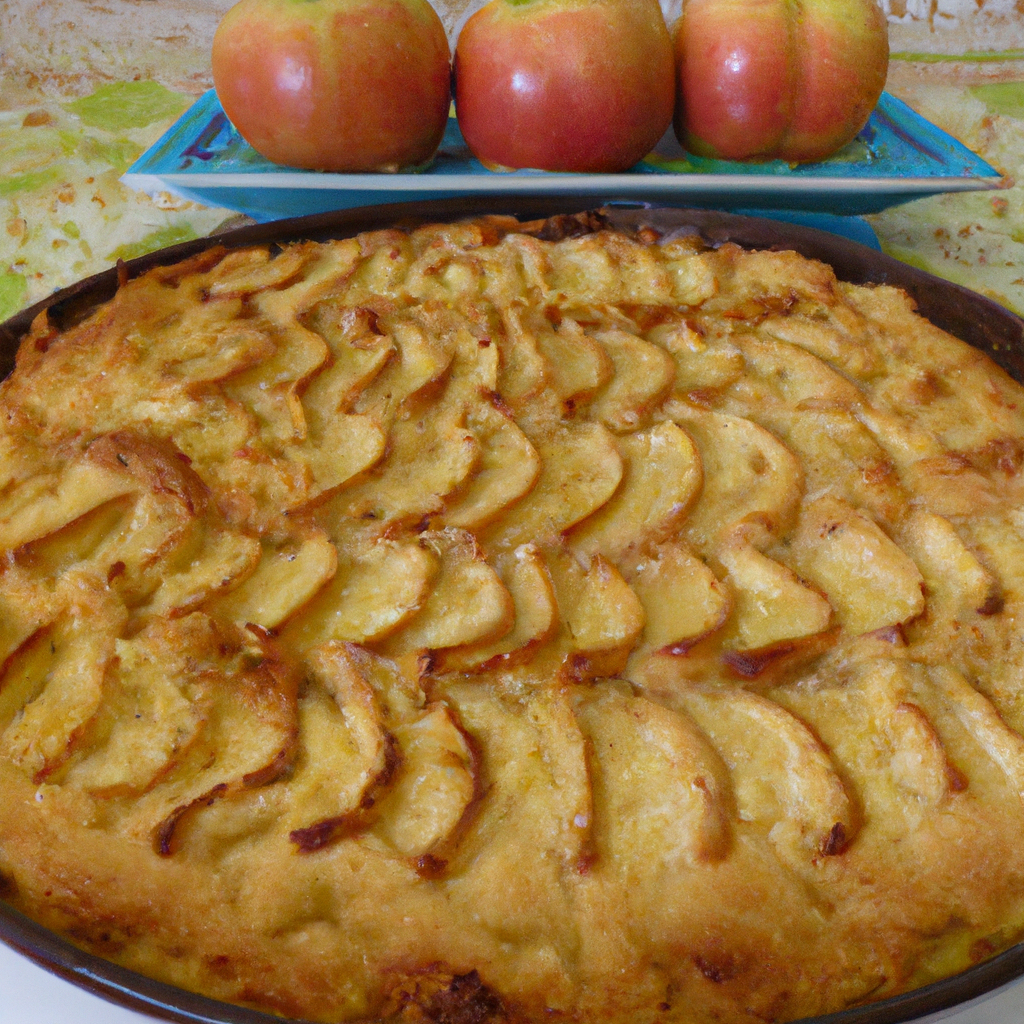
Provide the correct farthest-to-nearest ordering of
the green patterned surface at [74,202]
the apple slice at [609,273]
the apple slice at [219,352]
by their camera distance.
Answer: the green patterned surface at [74,202], the apple slice at [609,273], the apple slice at [219,352]

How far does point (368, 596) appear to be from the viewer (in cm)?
119

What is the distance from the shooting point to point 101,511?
1212mm

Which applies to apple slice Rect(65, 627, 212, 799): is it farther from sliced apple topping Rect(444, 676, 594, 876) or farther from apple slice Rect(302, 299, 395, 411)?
apple slice Rect(302, 299, 395, 411)

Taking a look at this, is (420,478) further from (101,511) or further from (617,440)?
(101,511)

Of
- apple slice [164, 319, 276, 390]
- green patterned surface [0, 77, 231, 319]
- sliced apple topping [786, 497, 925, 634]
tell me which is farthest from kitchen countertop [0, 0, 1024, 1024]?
sliced apple topping [786, 497, 925, 634]

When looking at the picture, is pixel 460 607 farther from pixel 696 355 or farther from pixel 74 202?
pixel 74 202

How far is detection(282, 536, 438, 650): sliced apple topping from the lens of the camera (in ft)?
3.79

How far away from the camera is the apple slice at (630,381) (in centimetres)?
141

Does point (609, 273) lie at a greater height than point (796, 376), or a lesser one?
greater

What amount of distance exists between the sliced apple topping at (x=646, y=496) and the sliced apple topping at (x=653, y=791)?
24 centimetres

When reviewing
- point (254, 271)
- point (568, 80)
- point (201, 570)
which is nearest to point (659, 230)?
point (568, 80)

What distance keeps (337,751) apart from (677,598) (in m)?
0.49

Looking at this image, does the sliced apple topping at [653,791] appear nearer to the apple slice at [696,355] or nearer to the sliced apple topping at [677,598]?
the sliced apple topping at [677,598]

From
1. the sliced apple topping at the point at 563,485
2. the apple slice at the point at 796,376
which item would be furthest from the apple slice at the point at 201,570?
the apple slice at the point at 796,376
